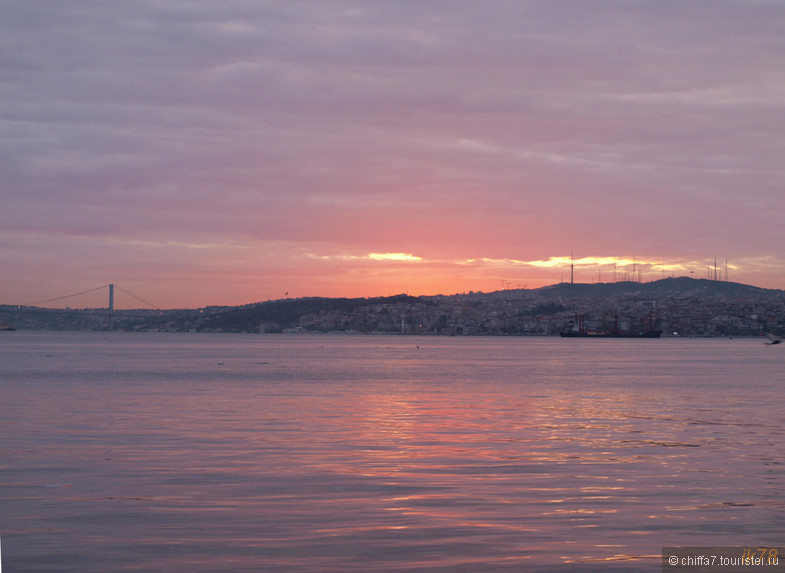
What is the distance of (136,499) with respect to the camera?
1559 centimetres

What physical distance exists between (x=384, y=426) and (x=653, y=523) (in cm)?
1531

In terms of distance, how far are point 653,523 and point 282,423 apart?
1729 centimetres

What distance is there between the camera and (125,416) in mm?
31312

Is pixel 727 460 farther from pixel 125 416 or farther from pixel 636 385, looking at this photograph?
pixel 636 385

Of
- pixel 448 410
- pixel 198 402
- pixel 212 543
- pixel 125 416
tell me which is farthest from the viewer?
pixel 198 402

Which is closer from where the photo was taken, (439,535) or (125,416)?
(439,535)

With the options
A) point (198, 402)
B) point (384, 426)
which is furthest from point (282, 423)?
point (198, 402)

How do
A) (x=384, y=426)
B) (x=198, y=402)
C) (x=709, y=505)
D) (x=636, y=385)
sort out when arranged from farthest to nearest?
(x=636, y=385), (x=198, y=402), (x=384, y=426), (x=709, y=505)

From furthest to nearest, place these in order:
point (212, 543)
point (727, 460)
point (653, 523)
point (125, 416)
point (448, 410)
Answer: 1. point (448, 410)
2. point (125, 416)
3. point (727, 460)
4. point (653, 523)
5. point (212, 543)

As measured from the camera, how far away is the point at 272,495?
16.0 meters

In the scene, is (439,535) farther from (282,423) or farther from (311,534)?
(282,423)

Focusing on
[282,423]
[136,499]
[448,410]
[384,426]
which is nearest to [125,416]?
[282,423]

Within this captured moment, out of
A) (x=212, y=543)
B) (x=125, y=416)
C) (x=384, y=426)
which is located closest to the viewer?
(x=212, y=543)

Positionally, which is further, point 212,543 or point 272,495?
point 272,495
